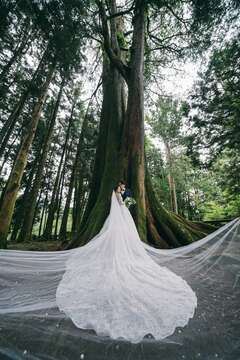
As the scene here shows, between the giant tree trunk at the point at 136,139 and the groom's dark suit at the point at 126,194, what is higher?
the giant tree trunk at the point at 136,139

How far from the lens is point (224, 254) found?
111 inches

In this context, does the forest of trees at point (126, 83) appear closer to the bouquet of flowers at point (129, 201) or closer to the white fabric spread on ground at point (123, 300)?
the bouquet of flowers at point (129, 201)

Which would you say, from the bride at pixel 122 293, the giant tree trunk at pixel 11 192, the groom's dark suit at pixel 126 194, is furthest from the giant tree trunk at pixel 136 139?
the giant tree trunk at pixel 11 192

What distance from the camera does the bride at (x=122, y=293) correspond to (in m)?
1.56

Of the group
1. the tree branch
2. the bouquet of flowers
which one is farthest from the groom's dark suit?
the tree branch

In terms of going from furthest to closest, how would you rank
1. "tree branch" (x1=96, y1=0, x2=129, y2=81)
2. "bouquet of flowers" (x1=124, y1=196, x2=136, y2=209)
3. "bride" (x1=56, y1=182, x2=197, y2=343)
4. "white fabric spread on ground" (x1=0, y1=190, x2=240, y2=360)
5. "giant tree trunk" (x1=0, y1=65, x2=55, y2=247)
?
"giant tree trunk" (x1=0, y1=65, x2=55, y2=247) < "tree branch" (x1=96, y1=0, x2=129, y2=81) < "bouquet of flowers" (x1=124, y1=196, x2=136, y2=209) < "bride" (x1=56, y1=182, x2=197, y2=343) < "white fabric spread on ground" (x1=0, y1=190, x2=240, y2=360)

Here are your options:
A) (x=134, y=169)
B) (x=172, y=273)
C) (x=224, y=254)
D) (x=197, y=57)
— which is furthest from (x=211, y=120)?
(x=172, y=273)

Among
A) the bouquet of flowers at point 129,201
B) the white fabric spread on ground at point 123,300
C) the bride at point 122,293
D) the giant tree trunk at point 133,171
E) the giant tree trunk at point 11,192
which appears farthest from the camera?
the giant tree trunk at point 11,192

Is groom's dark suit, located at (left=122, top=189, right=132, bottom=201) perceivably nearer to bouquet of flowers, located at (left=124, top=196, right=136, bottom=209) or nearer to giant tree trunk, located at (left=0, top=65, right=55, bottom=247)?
bouquet of flowers, located at (left=124, top=196, right=136, bottom=209)

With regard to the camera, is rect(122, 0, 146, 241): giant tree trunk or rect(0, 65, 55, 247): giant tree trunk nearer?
rect(122, 0, 146, 241): giant tree trunk

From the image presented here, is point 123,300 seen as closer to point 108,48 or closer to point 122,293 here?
point 122,293

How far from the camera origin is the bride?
1557 mm

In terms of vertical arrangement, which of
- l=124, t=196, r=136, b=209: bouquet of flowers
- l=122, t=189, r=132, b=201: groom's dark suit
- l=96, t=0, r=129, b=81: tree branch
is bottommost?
l=124, t=196, r=136, b=209: bouquet of flowers

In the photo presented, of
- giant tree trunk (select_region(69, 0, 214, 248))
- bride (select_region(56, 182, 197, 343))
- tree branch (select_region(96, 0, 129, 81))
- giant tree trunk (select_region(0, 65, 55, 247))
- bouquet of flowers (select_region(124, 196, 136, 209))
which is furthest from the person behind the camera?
giant tree trunk (select_region(0, 65, 55, 247))
